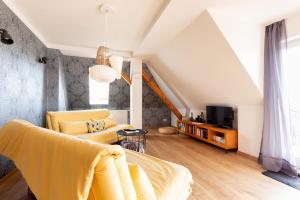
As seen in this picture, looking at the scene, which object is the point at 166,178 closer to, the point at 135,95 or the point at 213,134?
the point at 213,134

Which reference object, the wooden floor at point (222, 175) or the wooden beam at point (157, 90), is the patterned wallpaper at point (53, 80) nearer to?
the wooden beam at point (157, 90)

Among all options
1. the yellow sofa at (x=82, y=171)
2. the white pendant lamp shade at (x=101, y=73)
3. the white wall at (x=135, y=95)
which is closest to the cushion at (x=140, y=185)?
the yellow sofa at (x=82, y=171)

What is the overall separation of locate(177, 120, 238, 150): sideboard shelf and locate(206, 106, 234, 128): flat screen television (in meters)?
0.18

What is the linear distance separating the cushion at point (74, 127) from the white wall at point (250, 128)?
327 centimetres

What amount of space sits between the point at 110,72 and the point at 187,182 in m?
1.47

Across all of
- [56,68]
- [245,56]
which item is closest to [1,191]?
[56,68]

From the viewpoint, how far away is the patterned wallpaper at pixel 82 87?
5.30 m

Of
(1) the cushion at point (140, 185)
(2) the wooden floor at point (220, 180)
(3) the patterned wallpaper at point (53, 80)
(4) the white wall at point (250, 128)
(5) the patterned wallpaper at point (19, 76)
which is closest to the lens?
(1) the cushion at point (140, 185)

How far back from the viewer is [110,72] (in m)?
2.06

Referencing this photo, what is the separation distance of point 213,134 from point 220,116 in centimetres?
45

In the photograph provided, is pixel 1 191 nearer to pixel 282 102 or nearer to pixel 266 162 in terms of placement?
pixel 266 162

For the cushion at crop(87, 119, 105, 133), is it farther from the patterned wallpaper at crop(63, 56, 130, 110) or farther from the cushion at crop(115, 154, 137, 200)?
the cushion at crop(115, 154, 137, 200)

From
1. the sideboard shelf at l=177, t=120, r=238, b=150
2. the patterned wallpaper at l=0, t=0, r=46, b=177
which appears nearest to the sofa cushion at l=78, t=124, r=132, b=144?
the patterned wallpaper at l=0, t=0, r=46, b=177

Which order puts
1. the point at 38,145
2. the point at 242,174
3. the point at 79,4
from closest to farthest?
the point at 38,145, the point at 79,4, the point at 242,174
